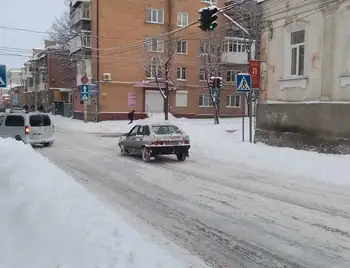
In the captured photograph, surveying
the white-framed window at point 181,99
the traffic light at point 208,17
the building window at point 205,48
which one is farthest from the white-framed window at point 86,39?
the traffic light at point 208,17

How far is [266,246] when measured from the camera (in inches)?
237

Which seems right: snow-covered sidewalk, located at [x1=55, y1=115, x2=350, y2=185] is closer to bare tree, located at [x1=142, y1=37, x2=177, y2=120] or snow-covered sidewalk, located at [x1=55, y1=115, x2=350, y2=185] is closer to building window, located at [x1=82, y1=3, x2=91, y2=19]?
bare tree, located at [x1=142, y1=37, x2=177, y2=120]

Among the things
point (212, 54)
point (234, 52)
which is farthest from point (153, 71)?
point (234, 52)

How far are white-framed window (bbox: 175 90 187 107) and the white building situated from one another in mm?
27579

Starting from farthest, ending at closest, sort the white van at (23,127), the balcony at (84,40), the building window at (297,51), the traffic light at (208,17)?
the balcony at (84,40), the white van at (23,127), the building window at (297,51), the traffic light at (208,17)

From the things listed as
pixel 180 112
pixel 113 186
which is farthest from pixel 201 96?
pixel 113 186

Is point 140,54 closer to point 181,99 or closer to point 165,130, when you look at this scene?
point 181,99

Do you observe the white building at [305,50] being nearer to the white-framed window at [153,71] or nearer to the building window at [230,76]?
the white-framed window at [153,71]

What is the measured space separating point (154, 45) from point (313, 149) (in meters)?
31.2

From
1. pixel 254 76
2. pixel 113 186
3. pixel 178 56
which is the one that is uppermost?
pixel 178 56

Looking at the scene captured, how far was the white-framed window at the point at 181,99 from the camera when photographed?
154ft

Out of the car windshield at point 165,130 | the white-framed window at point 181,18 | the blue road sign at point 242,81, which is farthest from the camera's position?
the white-framed window at point 181,18

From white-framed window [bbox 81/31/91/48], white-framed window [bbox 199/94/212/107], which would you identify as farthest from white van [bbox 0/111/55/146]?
white-framed window [bbox 199/94/212/107]

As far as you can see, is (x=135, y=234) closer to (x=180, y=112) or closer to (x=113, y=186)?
(x=113, y=186)
